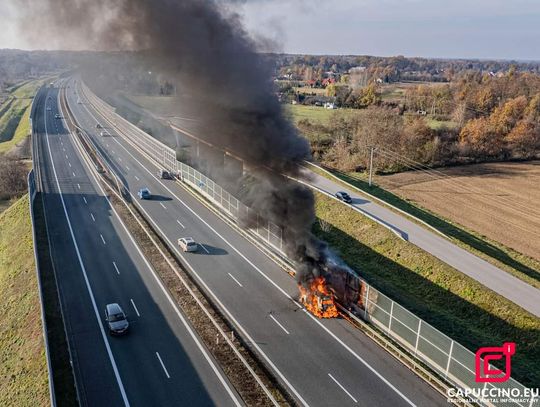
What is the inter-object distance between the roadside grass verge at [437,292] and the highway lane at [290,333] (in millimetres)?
6835

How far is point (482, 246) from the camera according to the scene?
44.8 m

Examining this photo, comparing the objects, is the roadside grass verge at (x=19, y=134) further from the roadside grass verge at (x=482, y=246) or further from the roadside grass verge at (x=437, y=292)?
the roadside grass verge at (x=437, y=292)

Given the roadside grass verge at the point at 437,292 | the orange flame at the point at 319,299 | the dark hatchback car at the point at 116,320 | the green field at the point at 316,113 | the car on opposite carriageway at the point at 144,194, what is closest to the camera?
the dark hatchback car at the point at 116,320

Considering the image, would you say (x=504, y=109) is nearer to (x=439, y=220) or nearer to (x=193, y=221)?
(x=439, y=220)

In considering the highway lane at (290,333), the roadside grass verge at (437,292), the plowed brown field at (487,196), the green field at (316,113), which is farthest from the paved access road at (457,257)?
the green field at (316,113)

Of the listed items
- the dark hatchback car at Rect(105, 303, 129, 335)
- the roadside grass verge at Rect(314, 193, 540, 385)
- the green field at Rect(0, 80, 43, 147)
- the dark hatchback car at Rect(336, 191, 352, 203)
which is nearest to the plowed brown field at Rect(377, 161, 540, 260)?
the dark hatchback car at Rect(336, 191, 352, 203)

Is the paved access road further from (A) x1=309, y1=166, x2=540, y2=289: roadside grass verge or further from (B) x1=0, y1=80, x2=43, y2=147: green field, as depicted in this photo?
(B) x1=0, y1=80, x2=43, y2=147: green field

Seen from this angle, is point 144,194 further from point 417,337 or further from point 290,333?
point 417,337

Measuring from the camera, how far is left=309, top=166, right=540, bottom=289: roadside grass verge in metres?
37.6

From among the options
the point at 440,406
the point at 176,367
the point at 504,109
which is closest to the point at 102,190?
the point at 176,367

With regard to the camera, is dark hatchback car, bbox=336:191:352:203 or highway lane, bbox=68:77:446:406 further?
dark hatchback car, bbox=336:191:352:203

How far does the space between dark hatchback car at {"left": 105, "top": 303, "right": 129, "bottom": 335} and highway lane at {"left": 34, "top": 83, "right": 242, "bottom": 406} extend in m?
0.54

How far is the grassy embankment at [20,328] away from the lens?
24328 mm

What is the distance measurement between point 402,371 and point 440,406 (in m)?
2.79
